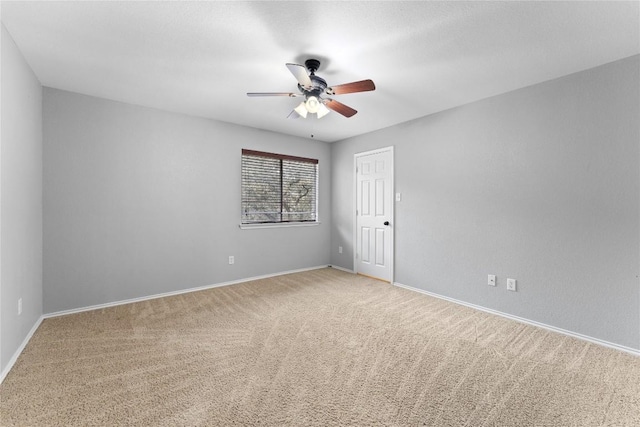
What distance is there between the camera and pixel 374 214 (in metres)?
4.57

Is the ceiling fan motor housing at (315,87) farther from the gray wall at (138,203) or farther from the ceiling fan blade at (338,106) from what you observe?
the gray wall at (138,203)

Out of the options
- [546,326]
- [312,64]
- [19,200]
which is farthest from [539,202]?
[19,200]

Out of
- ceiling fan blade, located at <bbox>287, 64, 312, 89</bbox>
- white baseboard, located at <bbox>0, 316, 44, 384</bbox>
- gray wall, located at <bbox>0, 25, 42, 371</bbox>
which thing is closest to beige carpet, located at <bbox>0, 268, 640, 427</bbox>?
white baseboard, located at <bbox>0, 316, 44, 384</bbox>

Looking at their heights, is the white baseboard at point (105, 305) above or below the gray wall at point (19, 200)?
below

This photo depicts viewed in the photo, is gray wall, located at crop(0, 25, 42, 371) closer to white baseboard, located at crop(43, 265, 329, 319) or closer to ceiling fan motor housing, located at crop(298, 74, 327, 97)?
white baseboard, located at crop(43, 265, 329, 319)

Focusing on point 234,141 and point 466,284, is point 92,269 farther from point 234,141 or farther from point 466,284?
point 466,284

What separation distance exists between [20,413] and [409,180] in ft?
13.7

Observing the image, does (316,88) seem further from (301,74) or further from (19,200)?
(19,200)

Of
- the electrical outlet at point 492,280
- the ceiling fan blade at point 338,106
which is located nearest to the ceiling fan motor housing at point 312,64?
the ceiling fan blade at point 338,106

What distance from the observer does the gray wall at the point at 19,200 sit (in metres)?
1.98

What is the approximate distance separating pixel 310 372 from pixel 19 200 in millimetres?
2681

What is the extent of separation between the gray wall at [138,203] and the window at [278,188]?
0.57 ft

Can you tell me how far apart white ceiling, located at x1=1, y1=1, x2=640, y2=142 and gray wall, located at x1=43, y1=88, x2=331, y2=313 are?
45 centimetres

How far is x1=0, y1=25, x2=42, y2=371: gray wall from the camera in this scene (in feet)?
6.49
